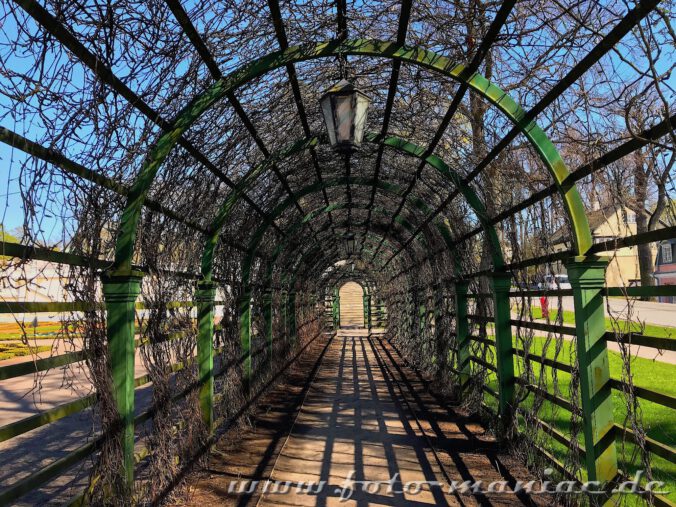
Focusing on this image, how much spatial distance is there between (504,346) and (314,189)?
414 centimetres

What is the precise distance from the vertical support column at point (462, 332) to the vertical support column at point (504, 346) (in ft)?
6.34

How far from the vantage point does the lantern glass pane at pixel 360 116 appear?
13.7 feet

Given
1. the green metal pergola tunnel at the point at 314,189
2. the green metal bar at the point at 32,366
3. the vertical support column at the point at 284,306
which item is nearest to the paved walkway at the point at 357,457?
the green metal pergola tunnel at the point at 314,189

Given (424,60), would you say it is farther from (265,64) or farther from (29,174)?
(29,174)

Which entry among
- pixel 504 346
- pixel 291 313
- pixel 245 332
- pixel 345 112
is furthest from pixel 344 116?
pixel 291 313

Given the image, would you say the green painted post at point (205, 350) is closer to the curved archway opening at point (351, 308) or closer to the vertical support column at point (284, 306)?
the vertical support column at point (284, 306)

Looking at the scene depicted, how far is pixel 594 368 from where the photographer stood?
3436 mm

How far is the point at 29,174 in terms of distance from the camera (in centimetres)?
277

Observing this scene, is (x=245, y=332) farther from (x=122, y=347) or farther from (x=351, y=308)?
(x=351, y=308)

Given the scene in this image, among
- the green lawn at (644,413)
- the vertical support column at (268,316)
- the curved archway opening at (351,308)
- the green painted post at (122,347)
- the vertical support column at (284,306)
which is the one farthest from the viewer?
the curved archway opening at (351,308)

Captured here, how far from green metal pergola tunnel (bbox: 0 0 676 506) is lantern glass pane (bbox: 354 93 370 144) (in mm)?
16

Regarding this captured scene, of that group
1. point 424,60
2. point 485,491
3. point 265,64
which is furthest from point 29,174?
point 485,491

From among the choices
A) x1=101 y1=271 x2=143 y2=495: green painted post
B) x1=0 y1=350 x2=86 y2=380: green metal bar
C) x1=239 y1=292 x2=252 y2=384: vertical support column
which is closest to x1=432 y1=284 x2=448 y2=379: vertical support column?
x1=239 y1=292 x2=252 y2=384: vertical support column

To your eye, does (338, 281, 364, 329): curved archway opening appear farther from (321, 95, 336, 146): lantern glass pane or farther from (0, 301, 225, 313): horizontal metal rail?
(0, 301, 225, 313): horizontal metal rail
